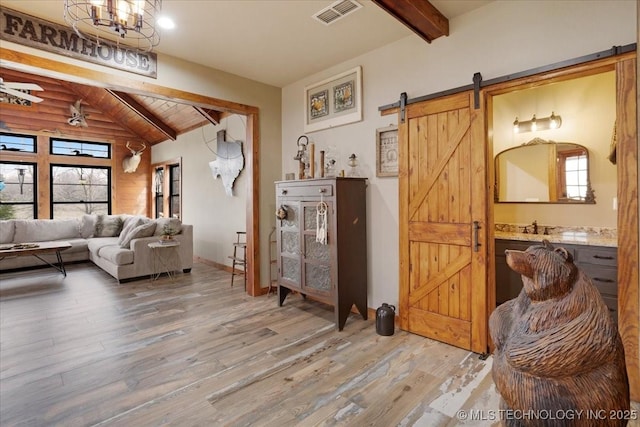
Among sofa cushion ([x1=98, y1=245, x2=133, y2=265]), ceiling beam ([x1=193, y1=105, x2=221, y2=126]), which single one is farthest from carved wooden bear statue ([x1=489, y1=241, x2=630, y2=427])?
ceiling beam ([x1=193, y1=105, x2=221, y2=126])

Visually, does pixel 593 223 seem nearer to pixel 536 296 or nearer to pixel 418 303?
pixel 418 303

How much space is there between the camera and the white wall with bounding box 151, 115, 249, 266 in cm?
551

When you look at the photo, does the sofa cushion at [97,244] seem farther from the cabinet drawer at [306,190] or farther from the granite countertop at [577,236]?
the granite countertop at [577,236]

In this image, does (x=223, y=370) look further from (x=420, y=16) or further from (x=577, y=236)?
(x=577, y=236)

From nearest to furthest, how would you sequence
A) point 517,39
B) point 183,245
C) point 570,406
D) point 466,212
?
point 570,406, point 517,39, point 466,212, point 183,245

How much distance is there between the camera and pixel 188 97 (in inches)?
142

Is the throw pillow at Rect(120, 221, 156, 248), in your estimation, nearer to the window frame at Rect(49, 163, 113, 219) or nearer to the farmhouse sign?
the farmhouse sign

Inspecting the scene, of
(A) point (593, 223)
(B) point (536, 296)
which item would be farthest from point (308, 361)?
(A) point (593, 223)

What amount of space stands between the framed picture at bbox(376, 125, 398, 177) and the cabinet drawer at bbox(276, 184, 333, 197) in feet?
1.88

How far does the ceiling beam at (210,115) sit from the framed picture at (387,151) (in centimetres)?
364

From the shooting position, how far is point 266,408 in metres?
1.97

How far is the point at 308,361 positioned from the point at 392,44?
303 cm

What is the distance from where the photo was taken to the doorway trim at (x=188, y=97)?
2.67 m

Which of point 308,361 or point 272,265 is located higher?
point 272,265
